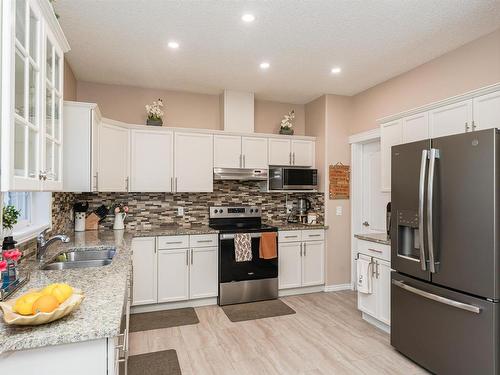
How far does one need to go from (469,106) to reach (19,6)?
9.82 ft

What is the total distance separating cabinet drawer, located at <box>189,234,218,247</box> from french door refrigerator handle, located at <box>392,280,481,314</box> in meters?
2.07

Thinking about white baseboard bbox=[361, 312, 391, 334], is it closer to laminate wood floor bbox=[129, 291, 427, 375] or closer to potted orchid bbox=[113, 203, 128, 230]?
laminate wood floor bbox=[129, 291, 427, 375]

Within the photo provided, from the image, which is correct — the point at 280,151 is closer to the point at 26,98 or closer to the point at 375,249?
the point at 375,249

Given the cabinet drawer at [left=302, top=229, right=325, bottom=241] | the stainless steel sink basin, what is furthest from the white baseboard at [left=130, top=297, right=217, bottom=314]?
the cabinet drawer at [left=302, top=229, right=325, bottom=241]

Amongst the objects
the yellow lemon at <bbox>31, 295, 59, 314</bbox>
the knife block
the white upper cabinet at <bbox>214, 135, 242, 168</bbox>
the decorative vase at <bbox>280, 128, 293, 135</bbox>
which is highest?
the decorative vase at <bbox>280, 128, 293, 135</bbox>

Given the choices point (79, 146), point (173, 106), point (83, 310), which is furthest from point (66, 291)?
point (173, 106)

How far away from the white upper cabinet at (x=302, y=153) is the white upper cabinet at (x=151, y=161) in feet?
5.63

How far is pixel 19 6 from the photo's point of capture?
134cm

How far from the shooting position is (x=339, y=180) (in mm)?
4484

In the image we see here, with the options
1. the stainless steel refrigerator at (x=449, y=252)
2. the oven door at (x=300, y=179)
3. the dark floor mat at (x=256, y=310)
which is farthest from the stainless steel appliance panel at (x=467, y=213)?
the oven door at (x=300, y=179)

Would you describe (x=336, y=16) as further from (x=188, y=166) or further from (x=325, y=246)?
(x=325, y=246)

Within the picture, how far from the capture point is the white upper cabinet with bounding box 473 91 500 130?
7.77ft

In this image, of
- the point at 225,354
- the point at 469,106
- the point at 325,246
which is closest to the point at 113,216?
the point at 225,354

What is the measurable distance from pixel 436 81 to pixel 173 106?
3.16 meters
